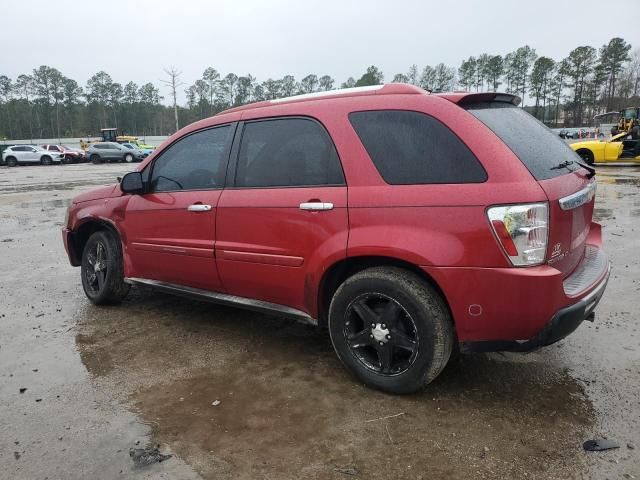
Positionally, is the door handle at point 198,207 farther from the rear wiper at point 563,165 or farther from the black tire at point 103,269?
the rear wiper at point 563,165

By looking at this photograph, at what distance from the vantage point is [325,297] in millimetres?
3289

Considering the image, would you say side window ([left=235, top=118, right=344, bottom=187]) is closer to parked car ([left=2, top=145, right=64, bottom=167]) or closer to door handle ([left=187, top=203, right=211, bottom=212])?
door handle ([left=187, top=203, right=211, bottom=212])

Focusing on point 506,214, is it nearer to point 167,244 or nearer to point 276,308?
point 276,308

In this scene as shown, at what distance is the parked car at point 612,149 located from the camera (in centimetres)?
1944

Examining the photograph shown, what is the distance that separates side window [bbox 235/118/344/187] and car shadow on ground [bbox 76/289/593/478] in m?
1.28

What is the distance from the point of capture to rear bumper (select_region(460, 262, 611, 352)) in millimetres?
2559

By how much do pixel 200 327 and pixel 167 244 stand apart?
772 millimetres

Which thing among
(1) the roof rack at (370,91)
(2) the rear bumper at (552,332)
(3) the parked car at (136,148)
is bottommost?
(2) the rear bumper at (552,332)

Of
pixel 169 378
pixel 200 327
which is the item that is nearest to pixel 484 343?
pixel 169 378

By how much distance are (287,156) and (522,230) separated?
5.24 feet

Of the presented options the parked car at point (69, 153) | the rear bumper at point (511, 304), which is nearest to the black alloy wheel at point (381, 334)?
the rear bumper at point (511, 304)

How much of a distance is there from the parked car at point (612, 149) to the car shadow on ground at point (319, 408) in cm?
1863

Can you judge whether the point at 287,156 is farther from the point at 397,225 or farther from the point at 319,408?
the point at 319,408

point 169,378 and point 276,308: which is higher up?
point 276,308
